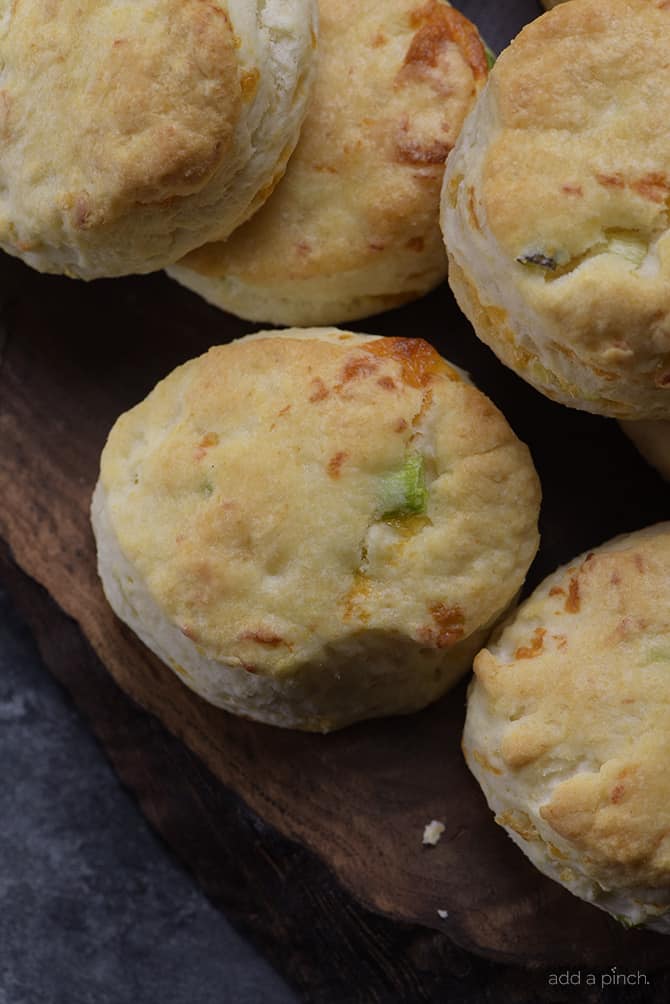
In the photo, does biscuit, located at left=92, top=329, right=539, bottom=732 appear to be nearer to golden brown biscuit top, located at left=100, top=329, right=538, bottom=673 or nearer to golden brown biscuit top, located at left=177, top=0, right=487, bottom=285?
golden brown biscuit top, located at left=100, top=329, right=538, bottom=673

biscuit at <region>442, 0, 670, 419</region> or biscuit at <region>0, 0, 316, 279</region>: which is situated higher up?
biscuit at <region>0, 0, 316, 279</region>

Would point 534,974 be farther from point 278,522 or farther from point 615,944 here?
point 278,522

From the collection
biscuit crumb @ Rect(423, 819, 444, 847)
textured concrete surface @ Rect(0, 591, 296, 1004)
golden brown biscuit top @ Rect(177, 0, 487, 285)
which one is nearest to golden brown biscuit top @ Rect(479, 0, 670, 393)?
golden brown biscuit top @ Rect(177, 0, 487, 285)

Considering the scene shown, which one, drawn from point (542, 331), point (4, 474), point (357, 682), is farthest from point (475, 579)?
point (4, 474)

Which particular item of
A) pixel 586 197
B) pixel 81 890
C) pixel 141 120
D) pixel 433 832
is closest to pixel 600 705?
pixel 433 832

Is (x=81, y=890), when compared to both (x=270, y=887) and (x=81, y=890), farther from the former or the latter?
(x=270, y=887)

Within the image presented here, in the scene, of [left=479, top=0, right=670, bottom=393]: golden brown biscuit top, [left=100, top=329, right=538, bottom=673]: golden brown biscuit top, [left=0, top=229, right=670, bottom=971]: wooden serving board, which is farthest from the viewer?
[left=0, top=229, right=670, bottom=971]: wooden serving board

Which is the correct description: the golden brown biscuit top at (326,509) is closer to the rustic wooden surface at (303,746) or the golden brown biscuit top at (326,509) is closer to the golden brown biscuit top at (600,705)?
the golden brown biscuit top at (600,705)
